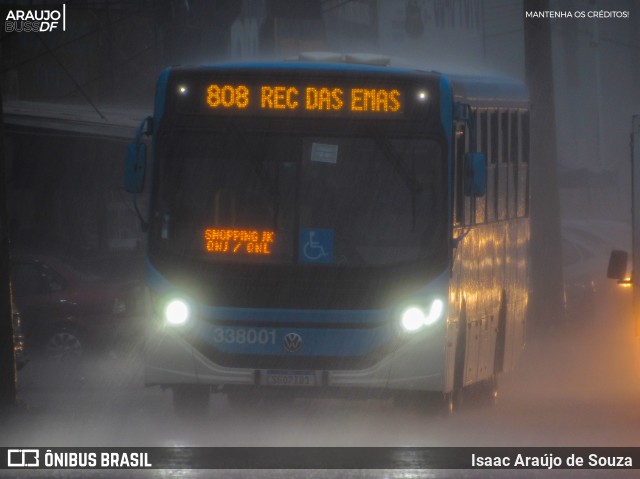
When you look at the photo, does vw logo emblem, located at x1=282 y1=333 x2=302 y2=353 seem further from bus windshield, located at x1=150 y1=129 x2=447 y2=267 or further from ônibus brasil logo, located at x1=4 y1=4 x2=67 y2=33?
ônibus brasil logo, located at x1=4 y1=4 x2=67 y2=33

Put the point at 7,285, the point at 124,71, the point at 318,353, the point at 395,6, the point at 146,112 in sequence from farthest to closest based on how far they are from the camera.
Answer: the point at 395,6 → the point at 124,71 → the point at 146,112 → the point at 7,285 → the point at 318,353

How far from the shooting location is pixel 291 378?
14.5 m

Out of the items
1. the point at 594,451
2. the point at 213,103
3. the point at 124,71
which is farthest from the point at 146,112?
the point at 594,451

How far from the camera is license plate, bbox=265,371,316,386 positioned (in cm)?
1452

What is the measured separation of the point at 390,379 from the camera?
47.8 feet

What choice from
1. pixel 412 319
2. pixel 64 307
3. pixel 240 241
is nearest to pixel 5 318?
pixel 240 241

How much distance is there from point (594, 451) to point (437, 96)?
416cm

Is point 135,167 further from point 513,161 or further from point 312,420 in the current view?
point 513,161

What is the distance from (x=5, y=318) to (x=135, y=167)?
8.79 ft

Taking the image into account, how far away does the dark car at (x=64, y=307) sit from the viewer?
74.7 ft

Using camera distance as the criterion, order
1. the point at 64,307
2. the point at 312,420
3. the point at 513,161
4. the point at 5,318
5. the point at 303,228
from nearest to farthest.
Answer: the point at 303,228 → the point at 312,420 → the point at 5,318 → the point at 513,161 → the point at 64,307

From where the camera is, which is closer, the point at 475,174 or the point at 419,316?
the point at 419,316

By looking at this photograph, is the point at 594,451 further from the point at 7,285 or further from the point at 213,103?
the point at 7,285

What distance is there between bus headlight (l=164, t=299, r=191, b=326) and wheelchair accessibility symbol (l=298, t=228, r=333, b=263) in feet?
3.48
